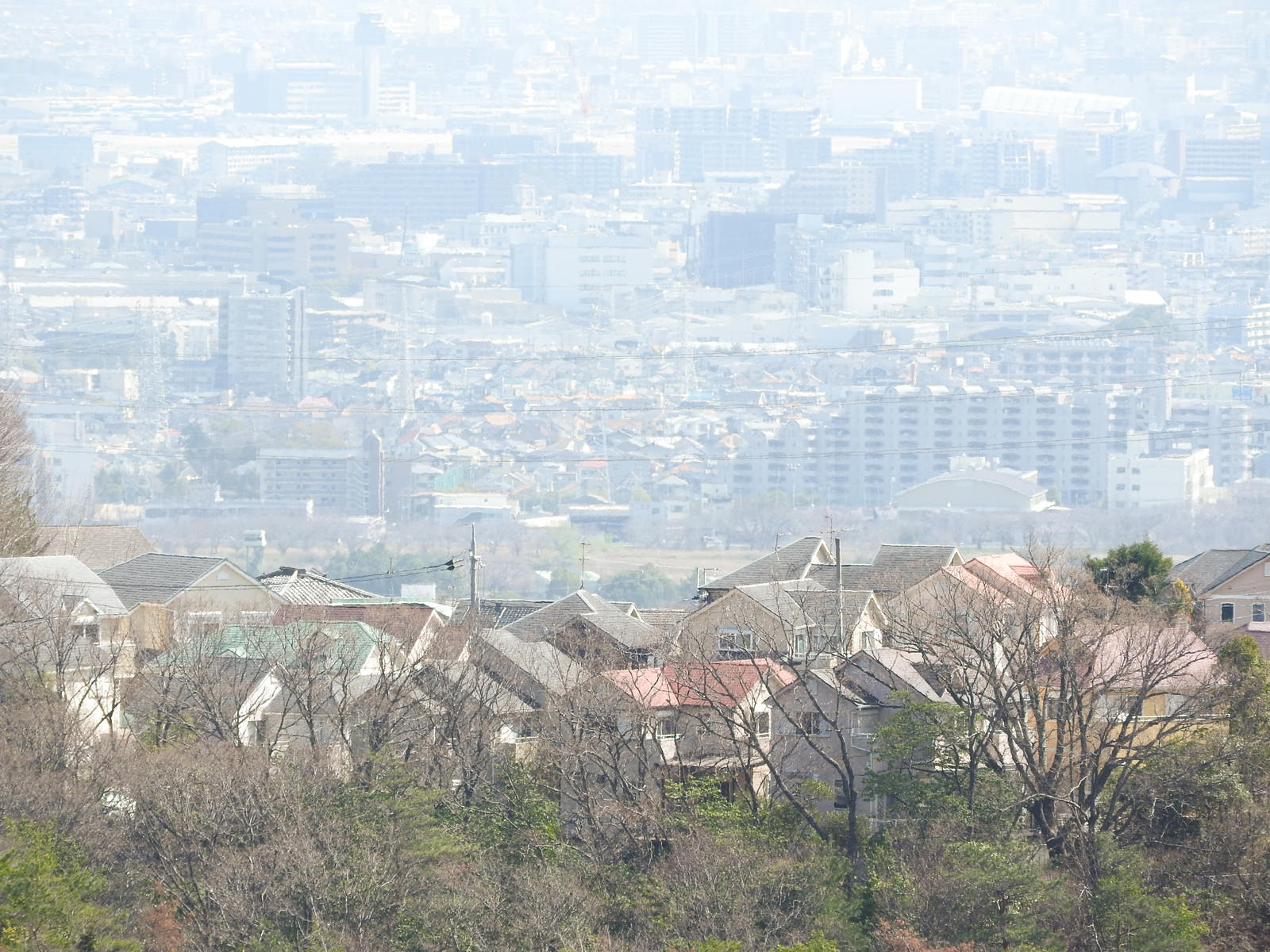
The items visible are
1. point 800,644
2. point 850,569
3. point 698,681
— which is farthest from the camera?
point 850,569

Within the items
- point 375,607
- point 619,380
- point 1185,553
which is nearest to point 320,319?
point 619,380

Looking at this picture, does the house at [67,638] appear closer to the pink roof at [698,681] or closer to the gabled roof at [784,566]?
the pink roof at [698,681]

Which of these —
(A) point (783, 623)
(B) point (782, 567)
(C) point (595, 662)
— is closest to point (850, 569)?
(B) point (782, 567)

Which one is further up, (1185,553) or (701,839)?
(701,839)

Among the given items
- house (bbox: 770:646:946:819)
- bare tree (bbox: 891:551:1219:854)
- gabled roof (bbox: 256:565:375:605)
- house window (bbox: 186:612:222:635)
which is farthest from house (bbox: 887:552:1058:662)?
gabled roof (bbox: 256:565:375:605)

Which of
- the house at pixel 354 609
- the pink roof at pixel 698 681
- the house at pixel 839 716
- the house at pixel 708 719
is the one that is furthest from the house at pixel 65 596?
the house at pixel 839 716

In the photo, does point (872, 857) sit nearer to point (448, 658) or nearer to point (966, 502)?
point (448, 658)

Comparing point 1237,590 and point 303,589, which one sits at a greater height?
point 1237,590

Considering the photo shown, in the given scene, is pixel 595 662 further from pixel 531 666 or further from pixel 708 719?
pixel 708 719
